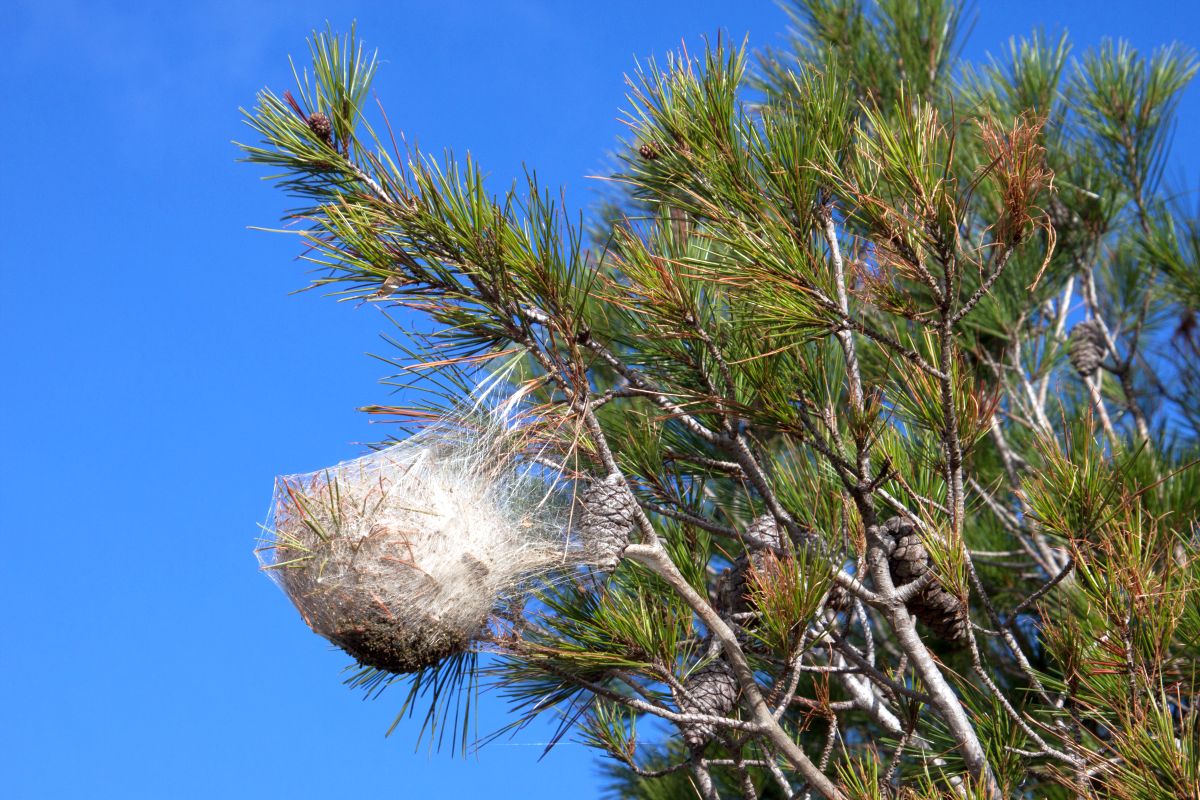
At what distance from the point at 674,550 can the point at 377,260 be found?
655 mm

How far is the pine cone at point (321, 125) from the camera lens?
1663 millimetres

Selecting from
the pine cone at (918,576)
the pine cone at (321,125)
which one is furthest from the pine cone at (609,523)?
the pine cone at (321,125)

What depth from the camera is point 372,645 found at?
5.17 ft

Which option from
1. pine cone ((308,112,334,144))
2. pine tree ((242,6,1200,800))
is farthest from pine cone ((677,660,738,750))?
pine cone ((308,112,334,144))

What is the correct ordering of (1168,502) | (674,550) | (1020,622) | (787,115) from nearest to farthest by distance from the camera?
(787,115) < (674,550) < (1168,502) < (1020,622)

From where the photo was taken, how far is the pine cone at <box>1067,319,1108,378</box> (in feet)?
10.8

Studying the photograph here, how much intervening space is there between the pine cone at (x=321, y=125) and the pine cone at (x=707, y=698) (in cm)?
90

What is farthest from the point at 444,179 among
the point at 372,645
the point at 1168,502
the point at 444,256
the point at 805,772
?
the point at 1168,502

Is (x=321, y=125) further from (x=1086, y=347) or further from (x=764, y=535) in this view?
(x=1086, y=347)

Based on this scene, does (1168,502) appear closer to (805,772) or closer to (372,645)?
(805,772)

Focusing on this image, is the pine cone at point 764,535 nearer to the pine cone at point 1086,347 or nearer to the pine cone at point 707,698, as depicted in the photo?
the pine cone at point 707,698

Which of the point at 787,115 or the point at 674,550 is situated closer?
the point at 787,115

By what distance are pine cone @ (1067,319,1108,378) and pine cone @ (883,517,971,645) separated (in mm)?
1691

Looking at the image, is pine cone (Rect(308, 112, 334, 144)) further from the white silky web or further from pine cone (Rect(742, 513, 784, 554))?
pine cone (Rect(742, 513, 784, 554))
